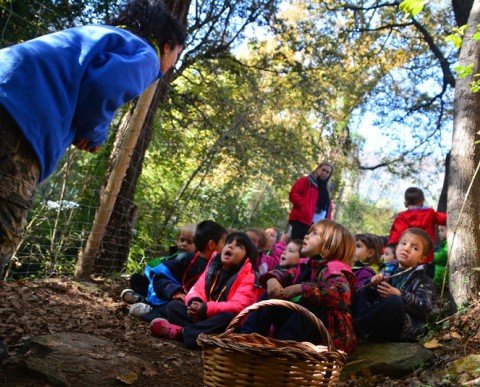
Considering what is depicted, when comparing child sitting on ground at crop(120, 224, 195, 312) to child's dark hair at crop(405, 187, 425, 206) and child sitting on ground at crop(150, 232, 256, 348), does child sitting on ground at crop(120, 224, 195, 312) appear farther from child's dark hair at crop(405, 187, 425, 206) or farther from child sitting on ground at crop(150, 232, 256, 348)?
child's dark hair at crop(405, 187, 425, 206)

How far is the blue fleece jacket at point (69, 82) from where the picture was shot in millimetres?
1952

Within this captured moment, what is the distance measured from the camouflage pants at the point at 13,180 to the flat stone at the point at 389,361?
8.19ft

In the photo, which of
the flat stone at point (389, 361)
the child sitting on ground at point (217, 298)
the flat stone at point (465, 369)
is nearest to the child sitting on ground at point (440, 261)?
the flat stone at point (389, 361)

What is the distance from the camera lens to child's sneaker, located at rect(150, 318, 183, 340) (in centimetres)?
410

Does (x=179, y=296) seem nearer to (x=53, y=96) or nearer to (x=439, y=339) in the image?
(x=439, y=339)

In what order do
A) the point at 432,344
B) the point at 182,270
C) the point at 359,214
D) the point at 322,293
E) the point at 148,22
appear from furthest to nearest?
the point at 359,214 → the point at 182,270 → the point at 432,344 → the point at 322,293 → the point at 148,22

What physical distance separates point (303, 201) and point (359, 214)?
17296 mm

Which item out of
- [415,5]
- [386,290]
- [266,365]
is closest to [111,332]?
[266,365]

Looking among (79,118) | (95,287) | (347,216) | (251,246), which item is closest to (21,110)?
(79,118)

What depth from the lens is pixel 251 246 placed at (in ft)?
14.7

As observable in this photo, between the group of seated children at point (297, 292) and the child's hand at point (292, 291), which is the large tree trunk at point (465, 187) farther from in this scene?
the child's hand at point (292, 291)

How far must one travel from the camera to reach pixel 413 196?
6.40 meters

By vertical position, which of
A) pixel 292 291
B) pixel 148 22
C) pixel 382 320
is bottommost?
pixel 382 320

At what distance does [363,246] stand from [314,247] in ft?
6.20
